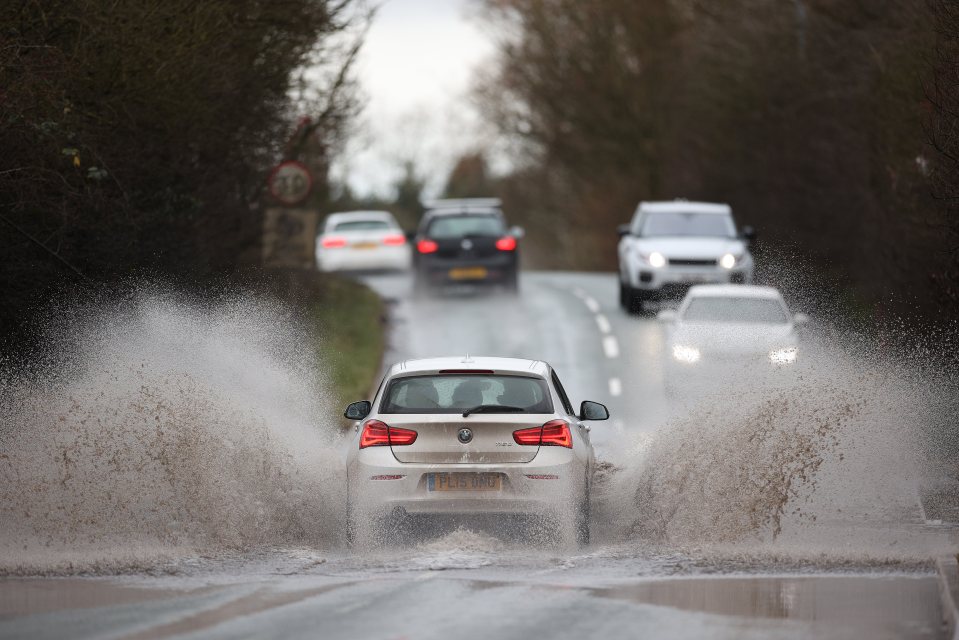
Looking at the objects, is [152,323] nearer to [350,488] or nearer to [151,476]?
[151,476]

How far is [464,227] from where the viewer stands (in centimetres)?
3481

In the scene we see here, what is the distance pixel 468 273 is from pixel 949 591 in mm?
25836

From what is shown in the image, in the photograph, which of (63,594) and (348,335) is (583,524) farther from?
(348,335)

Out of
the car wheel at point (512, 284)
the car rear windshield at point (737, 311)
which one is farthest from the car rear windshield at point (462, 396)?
the car wheel at point (512, 284)

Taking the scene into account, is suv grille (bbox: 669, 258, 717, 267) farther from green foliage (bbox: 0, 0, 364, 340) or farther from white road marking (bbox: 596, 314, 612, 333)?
green foliage (bbox: 0, 0, 364, 340)

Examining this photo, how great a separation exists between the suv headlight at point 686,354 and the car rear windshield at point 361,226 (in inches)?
799

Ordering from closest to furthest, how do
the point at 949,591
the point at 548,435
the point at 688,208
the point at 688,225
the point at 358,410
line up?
the point at 949,591 → the point at 548,435 → the point at 358,410 → the point at 688,225 → the point at 688,208

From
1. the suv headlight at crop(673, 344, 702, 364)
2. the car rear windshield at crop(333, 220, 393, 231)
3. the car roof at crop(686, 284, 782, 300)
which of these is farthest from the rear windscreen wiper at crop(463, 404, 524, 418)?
the car rear windshield at crop(333, 220, 393, 231)

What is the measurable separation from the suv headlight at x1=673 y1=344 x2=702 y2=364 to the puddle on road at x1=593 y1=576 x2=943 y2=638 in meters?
11.2

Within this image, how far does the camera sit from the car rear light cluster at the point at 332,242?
135 feet

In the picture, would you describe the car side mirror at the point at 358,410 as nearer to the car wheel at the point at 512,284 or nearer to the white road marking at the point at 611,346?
the white road marking at the point at 611,346

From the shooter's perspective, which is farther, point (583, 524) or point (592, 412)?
point (592, 412)

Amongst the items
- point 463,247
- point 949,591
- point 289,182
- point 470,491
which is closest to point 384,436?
point 470,491

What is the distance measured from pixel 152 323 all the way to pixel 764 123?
21.4 meters
